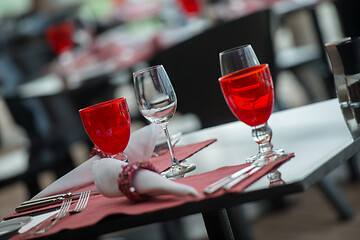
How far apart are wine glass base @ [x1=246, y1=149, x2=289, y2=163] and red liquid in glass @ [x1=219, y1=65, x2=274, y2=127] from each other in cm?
5

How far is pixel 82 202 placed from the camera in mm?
957

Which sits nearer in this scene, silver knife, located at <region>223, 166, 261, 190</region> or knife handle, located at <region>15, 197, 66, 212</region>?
silver knife, located at <region>223, 166, 261, 190</region>

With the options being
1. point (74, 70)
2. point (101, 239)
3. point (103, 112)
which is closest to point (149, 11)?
point (74, 70)

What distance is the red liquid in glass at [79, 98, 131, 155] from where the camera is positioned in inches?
40.1

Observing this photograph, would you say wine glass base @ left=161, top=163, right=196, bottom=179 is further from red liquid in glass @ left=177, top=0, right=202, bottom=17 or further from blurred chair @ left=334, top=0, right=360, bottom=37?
red liquid in glass @ left=177, top=0, right=202, bottom=17

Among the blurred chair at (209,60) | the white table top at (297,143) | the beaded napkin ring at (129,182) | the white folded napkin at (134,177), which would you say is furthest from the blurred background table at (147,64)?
the beaded napkin ring at (129,182)

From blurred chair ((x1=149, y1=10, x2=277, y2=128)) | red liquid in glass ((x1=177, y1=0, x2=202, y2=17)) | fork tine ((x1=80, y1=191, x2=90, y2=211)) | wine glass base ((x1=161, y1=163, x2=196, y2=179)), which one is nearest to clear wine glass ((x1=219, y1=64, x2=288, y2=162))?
wine glass base ((x1=161, y1=163, x2=196, y2=179))

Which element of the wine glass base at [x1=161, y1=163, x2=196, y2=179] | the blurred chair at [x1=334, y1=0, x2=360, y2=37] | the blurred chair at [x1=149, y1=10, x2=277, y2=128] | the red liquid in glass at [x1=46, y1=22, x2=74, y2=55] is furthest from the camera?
the red liquid in glass at [x1=46, y1=22, x2=74, y2=55]

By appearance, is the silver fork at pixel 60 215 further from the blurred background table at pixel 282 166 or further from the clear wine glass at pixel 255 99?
the clear wine glass at pixel 255 99

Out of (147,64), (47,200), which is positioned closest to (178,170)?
(47,200)

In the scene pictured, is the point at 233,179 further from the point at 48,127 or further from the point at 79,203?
the point at 48,127

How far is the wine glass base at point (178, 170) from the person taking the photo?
97cm

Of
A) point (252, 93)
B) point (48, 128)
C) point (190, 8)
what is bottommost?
point (48, 128)

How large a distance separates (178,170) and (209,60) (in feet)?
4.78
